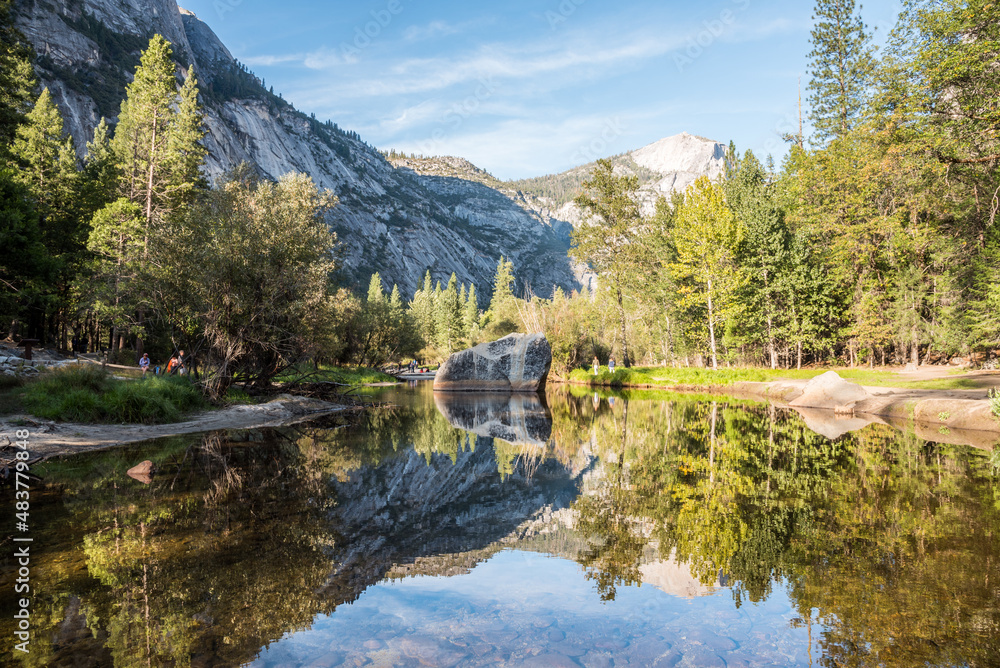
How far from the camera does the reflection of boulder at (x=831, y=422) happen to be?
1489 cm

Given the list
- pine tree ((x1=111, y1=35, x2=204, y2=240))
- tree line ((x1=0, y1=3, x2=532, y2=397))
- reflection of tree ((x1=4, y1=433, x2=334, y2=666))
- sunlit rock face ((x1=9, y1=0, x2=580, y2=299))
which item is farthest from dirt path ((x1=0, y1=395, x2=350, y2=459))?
sunlit rock face ((x1=9, y1=0, x2=580, y2=299))

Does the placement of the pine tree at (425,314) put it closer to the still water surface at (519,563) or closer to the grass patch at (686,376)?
the grass patch at (686,376)

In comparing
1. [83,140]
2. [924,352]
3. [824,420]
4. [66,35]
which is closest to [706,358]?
[924,352]

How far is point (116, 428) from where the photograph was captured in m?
14.1

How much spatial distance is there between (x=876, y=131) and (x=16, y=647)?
34255mm

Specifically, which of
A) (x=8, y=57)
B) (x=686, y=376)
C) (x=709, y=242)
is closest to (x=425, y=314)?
(x=686, y=376)

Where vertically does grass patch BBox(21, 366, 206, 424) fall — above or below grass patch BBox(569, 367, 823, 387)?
above

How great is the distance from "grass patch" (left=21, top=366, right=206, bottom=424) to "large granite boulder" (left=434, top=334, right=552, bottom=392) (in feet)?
82.3

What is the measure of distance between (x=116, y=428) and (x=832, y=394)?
26514 millimetres

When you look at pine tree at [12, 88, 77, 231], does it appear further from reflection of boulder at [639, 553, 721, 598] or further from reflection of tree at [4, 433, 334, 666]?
reflection of boulder at [639, 553, 721, 598]

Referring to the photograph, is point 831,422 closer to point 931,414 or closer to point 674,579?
point 931,414

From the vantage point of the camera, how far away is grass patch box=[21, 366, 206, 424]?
1380 cm

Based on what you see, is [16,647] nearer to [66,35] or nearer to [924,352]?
[924,352]

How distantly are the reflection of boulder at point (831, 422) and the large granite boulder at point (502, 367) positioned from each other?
2057 cm
